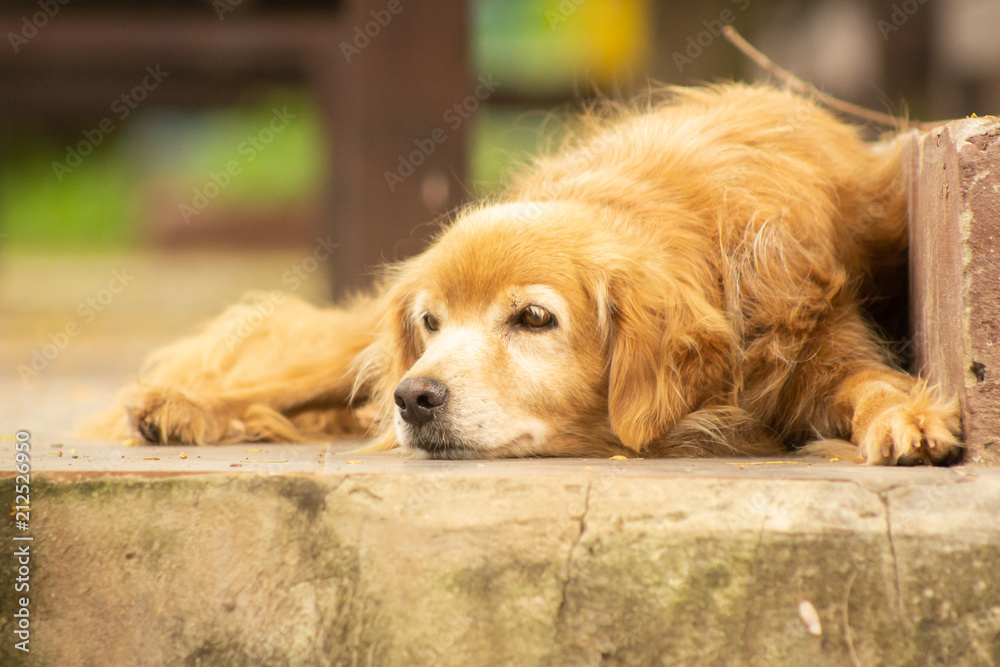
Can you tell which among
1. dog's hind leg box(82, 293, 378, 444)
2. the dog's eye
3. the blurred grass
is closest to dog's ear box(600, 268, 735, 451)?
the dog's eye

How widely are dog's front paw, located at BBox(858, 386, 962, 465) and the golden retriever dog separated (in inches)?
2.6

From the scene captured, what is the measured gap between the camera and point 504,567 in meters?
2.00

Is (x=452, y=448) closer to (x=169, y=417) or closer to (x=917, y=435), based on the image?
(x=169, y=417)

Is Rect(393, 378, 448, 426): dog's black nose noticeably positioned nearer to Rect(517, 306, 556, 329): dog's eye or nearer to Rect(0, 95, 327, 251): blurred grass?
Rect(517, 306, 556, 329): dog's eye

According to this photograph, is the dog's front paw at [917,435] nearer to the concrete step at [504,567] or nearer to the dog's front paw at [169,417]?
the concrete step at [504,567]

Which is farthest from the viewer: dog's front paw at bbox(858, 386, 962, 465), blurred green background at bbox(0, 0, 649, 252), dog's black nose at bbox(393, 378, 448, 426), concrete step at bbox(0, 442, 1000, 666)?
blurred green background at bbox(0, 0, 649, 252)

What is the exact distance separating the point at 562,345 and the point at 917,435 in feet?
3.32

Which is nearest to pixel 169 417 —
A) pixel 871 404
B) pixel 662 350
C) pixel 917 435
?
pixel 662 350

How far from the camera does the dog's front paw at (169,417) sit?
10.9 ft

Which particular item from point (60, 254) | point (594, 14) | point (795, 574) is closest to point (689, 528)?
point (795, 574)

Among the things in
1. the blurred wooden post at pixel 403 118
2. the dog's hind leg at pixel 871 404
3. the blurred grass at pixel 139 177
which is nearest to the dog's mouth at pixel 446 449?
the dog's hind leg at pixel 871 404

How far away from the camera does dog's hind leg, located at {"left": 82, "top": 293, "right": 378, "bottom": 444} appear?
3383 millimetres

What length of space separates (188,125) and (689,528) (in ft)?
43.9

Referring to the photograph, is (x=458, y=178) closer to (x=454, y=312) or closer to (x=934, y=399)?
(x=454, y=312)
